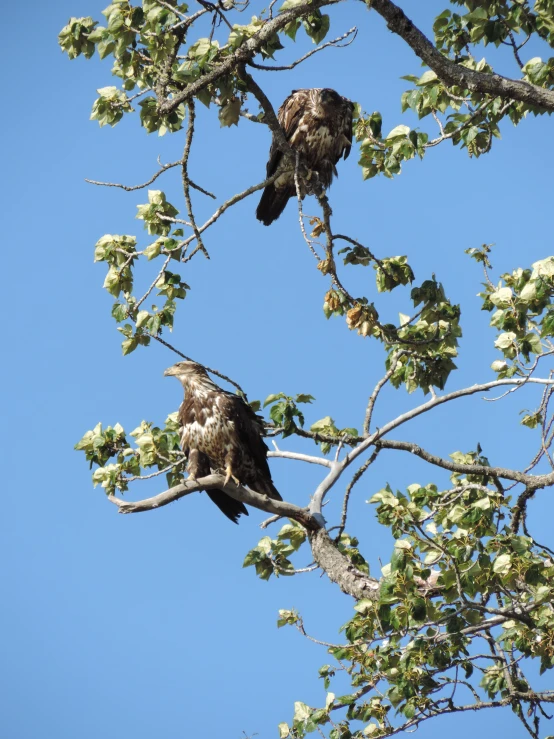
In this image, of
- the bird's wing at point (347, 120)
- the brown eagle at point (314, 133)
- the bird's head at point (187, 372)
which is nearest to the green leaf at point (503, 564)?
the bird's head at point (187, 372)

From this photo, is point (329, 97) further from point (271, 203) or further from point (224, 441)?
point (224, 441)

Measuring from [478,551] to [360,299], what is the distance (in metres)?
2.10

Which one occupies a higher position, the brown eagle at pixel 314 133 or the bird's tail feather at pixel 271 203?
the brown eagle at pixel 314 133

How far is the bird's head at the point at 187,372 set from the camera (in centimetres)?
716

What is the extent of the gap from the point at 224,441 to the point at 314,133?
2627 mm

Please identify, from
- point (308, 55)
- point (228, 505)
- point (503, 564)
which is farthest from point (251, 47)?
point (228, 505)

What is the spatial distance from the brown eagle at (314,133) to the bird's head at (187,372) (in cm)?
150

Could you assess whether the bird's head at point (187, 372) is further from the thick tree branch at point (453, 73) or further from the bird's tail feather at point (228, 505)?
the thick tree branch at point (453, 73)

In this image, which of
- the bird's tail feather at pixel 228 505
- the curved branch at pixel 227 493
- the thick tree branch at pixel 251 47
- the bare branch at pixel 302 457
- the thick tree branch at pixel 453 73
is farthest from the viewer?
the bird's tail feather at pixel 228 505

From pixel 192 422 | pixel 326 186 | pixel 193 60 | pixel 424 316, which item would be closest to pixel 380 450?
pixel 424 316

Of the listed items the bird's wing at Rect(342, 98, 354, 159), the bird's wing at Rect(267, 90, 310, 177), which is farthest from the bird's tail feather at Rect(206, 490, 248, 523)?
the bird's wing at Rect(342, 98, 354, 159)

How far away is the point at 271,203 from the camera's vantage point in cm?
744

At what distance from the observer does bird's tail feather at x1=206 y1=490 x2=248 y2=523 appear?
6845mm

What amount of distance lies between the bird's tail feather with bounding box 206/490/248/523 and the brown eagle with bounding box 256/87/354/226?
2464 mm
